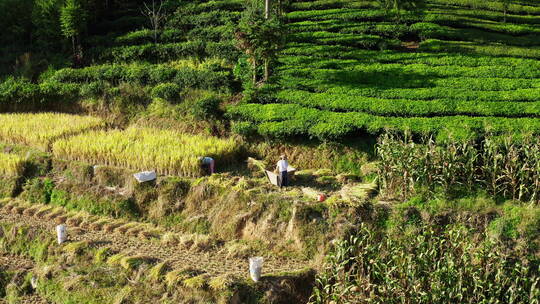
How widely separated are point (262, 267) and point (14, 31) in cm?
1757

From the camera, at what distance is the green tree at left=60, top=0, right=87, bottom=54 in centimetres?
1941

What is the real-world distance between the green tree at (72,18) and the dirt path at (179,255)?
10.5 m

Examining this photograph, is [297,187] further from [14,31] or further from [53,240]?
[14,31]

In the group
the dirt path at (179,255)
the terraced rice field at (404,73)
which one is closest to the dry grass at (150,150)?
the terraced rice field at (404,73)

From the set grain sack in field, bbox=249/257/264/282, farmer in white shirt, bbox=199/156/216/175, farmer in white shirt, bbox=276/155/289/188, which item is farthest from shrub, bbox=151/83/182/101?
grain sack in field, bbox=249/257/264/282

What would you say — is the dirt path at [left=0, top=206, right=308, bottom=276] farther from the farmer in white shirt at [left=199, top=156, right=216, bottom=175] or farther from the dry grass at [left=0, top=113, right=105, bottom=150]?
the dry grass at [left=0, top=113, right=105, bottom=150]

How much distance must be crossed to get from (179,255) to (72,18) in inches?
507

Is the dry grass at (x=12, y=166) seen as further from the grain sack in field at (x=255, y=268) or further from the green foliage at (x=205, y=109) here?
the grain sack in field at (x=255, y=268)

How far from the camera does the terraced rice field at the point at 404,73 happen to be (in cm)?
1330

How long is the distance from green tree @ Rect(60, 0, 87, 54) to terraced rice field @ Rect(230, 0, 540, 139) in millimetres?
8178

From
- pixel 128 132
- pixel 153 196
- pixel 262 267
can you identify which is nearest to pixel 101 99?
pixel 128 132

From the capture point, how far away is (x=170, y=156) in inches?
492

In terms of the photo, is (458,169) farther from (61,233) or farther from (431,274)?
(61,233)

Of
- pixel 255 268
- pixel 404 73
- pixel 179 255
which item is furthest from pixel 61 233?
pixel 404 73
